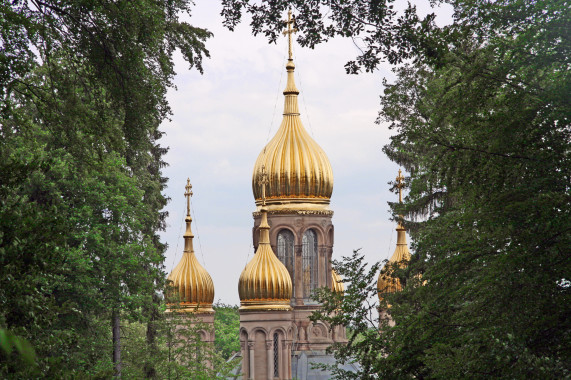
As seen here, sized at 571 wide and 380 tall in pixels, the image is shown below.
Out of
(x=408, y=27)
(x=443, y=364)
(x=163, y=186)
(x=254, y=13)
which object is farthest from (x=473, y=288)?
(x=163, y=186)

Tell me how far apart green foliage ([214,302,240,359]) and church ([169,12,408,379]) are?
85.1 feet

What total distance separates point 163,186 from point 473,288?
80.6ft

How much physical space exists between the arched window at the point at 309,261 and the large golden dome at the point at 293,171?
1.86 metres

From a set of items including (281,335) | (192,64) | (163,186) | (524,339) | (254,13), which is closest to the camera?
(524,339)

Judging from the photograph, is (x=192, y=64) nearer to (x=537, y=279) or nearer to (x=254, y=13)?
(x=254, y=13)

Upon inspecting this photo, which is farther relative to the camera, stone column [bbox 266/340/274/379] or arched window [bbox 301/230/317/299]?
arched window [bbox 301/230/317/299]

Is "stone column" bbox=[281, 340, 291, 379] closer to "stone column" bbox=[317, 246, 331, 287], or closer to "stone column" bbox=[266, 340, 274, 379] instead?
"stone column" bbox=[266, 340, 274, 379]

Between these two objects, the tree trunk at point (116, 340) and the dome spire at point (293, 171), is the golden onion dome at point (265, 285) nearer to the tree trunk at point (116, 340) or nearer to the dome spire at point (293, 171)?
the dome spire at point (293, 171)

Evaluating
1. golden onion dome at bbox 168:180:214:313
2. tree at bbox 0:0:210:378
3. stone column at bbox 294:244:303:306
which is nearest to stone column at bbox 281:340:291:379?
stone column at bbox 294:244:303:306

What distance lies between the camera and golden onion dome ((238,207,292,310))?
52.2 m

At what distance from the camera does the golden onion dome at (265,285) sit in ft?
171

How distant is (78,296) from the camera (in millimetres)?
24938

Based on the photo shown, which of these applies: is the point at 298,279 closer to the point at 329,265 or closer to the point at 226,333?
the point at 329,265

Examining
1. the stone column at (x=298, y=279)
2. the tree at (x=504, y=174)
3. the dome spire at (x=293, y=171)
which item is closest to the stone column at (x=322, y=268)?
the stone column at (x=298, y=279)
